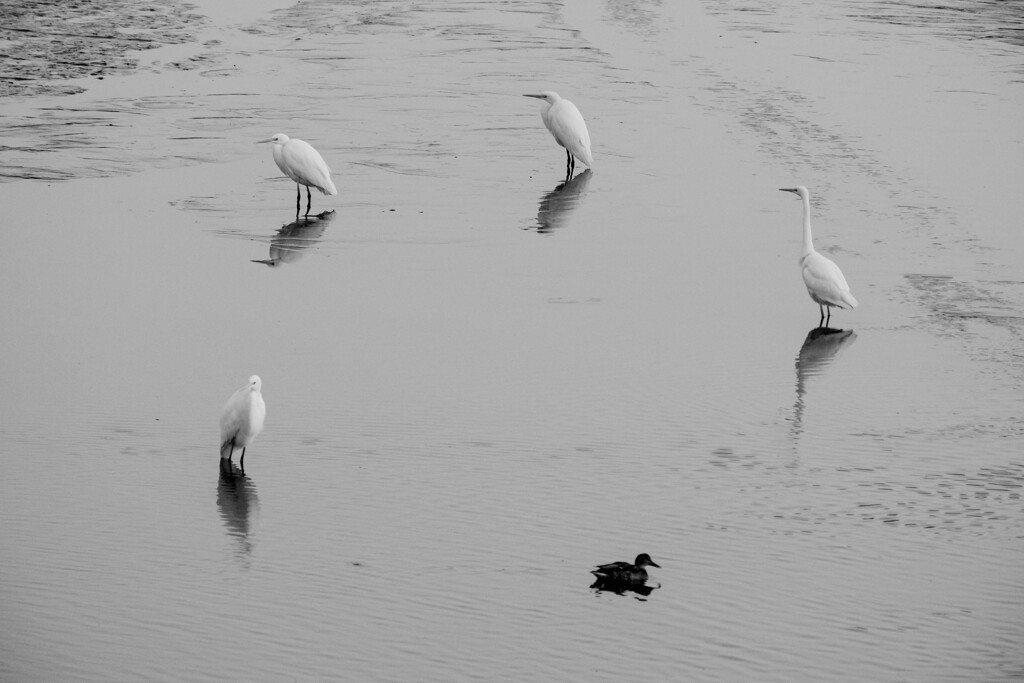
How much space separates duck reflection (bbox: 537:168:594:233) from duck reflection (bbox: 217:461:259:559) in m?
7.52

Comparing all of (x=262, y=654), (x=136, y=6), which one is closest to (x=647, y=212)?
(x=262, y=654)

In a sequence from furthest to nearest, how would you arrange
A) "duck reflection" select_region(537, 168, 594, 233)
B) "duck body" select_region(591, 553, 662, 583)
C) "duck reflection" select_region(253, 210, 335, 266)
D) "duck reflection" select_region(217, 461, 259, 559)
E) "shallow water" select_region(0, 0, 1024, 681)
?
1. "duck reflection" select_region(537, 168, 594, 233)
2. "duck reflection" select_region(253, 210, 335, 266)
3. "duck reflection" select_region(217, 461, 259, 559)
4. "duck body" select_region(591, 553, 662, 583)
5. "shallow water" select_region(0, 0, 1024, 681)

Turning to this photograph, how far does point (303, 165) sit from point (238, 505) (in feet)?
27.1

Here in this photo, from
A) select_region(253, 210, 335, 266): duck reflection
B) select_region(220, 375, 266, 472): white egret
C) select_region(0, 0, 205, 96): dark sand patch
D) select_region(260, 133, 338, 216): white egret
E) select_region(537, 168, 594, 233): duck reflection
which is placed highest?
select_region(220, 375, 266, 472): white egret

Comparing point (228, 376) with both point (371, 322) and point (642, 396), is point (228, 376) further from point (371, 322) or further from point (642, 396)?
point (642, 396)

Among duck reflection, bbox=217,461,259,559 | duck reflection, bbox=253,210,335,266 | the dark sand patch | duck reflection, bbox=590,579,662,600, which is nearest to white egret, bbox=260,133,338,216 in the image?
duck reflection, bbox=253,210,335,266

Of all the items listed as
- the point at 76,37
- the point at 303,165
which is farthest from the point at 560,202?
the point at 76,37

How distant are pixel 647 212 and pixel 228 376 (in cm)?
704

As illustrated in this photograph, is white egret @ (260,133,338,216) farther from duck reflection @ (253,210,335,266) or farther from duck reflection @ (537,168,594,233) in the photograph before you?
duck reflection @ (537,168,594,233)

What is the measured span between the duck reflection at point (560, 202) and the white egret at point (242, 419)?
290 inches

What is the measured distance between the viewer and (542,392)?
11.2m

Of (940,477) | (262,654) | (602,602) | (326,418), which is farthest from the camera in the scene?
(326,418)

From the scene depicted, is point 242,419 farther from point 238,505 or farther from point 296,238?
point 296,238

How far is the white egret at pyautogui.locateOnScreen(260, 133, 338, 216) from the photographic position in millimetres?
16641
